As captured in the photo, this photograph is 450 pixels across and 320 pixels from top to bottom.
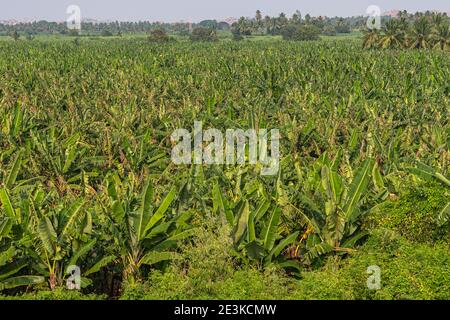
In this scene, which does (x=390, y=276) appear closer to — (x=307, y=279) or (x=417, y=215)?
(x=307, y=279)

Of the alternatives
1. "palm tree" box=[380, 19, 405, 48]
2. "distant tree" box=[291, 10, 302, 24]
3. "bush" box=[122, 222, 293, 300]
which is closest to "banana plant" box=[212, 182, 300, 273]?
"bush" box=[122, 222, 293, 300]

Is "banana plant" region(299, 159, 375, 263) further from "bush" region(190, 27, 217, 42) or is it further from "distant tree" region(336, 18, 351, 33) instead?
"distant tree" region(336, 18, 351, 33)

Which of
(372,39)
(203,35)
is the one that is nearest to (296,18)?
(203,35)

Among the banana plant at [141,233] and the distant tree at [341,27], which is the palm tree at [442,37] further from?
the distant tree at [341,27]

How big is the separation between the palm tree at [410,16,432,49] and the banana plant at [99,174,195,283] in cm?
4738

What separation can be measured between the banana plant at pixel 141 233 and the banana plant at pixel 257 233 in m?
0.63

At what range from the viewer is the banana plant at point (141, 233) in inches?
276

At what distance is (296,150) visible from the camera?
12.6 metres

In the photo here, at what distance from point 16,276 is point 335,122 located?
8.68 meters

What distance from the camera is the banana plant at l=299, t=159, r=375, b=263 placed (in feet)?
24.5

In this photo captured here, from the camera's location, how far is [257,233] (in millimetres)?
7539

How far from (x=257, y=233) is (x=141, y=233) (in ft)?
5.55
